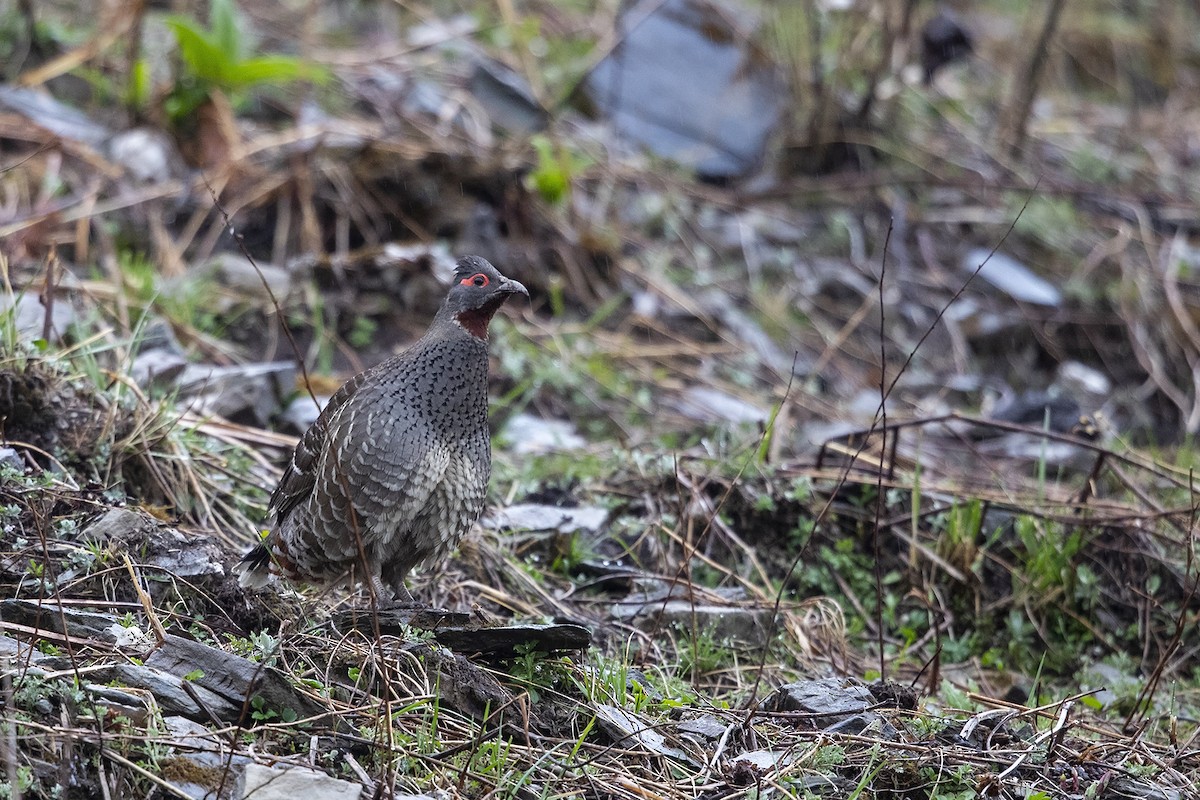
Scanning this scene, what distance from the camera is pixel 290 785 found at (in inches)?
115

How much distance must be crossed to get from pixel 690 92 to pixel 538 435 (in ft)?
14.5

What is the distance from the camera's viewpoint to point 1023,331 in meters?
8.45

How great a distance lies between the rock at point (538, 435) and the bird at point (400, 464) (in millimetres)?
1759

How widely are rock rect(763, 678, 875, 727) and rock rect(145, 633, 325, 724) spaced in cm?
147

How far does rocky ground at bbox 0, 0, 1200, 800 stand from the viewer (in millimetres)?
3463

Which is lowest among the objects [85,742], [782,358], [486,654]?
[782,358]

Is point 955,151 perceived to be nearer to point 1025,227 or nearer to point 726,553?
point 1025,227

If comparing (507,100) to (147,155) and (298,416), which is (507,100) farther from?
(298,416)

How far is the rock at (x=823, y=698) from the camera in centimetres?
374

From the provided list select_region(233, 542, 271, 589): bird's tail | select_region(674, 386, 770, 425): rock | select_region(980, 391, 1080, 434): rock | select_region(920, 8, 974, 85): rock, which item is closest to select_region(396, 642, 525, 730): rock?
select_region(233, 542, 271, 589): bird's tail

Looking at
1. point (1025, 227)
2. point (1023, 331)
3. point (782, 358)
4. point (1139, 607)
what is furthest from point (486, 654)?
point (1025, 227)

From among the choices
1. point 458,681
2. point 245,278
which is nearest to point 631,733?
point 458,681

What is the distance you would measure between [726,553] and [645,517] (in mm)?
389

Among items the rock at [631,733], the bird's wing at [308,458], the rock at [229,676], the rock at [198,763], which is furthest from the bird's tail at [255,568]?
the rock at [631,733]
